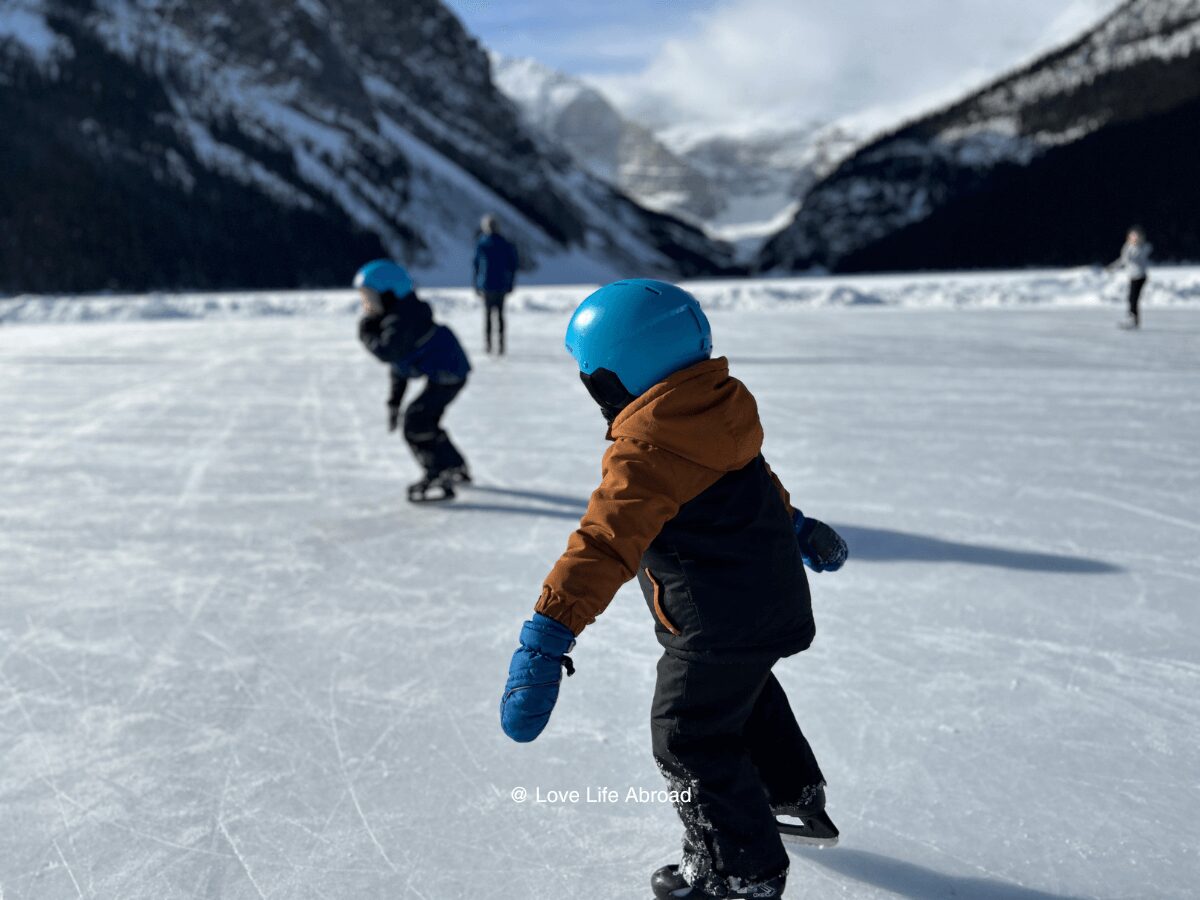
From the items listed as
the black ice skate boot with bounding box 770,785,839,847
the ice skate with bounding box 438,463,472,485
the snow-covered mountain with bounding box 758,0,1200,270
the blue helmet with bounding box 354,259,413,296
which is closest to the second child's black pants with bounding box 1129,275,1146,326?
the ice skate with bounding box 438,463,472,485

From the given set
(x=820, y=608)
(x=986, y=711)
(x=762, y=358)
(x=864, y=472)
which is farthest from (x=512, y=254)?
(x=986, y=711)

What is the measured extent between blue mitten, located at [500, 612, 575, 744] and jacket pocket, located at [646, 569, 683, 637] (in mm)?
220

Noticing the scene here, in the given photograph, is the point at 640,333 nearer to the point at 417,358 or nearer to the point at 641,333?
the point at 641,333

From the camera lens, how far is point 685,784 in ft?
5.58

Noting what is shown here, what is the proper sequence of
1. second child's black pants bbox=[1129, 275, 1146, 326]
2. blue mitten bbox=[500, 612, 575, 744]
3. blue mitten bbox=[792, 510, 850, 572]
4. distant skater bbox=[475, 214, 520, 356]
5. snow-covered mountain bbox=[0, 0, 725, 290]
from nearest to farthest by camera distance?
blue mitten bbox=[500, 612, 575, 744], blue mitten bbox=[792, 510, 850, 572], distant skater bbox=[475, 214, 520, 356], second child's black pants bbox=[1129, 275, 1146, 326], snow-covered mountain bbox=[0, 0, 725, 290]

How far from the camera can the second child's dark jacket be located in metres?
4.39

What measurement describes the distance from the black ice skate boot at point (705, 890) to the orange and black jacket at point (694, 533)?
437 mm

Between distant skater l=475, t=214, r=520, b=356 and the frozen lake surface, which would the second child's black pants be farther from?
distant skater l=475, t=214, r=520, b=356

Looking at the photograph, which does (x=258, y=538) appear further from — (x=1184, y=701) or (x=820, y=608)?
(x=1184, y=701)

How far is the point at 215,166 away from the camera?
8012 centimetres

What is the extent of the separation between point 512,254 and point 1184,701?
9261mm

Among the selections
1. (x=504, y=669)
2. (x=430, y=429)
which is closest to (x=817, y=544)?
(x=504, y=669)

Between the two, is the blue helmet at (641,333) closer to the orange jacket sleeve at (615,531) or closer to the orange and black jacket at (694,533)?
the orange and black jacket at (694,533)

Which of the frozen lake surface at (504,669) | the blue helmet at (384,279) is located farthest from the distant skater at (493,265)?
the blue helmet at (384,279)
